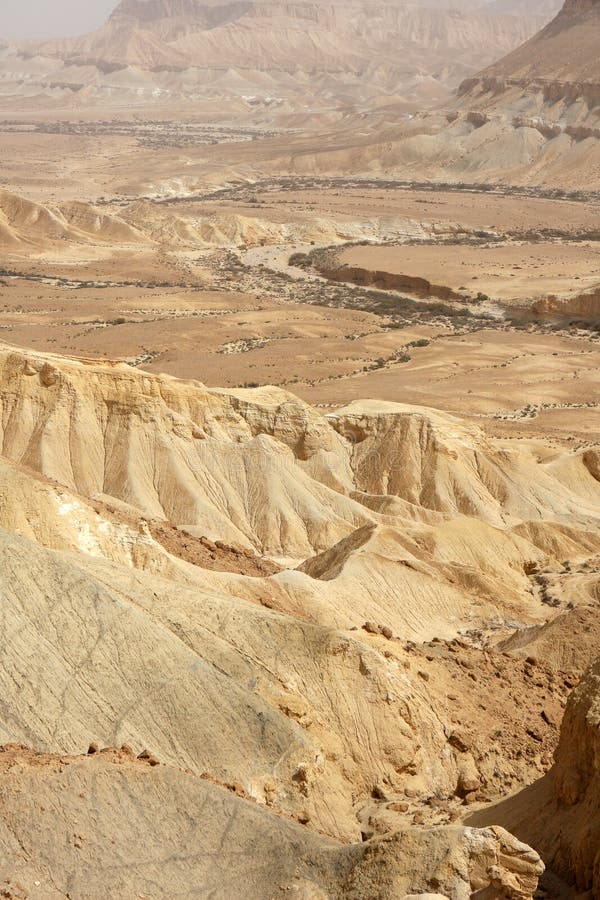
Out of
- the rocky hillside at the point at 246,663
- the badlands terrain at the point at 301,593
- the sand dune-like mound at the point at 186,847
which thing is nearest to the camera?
the sand dune-like mound at the point at 186,847

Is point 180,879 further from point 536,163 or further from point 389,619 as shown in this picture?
point 536,163

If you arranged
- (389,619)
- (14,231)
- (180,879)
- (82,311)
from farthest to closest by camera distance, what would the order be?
(14,231) → (82,311) → (389,619) → (180,879)

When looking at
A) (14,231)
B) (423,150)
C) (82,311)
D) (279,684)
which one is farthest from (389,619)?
(423,150)

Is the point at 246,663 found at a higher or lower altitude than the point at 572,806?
higher

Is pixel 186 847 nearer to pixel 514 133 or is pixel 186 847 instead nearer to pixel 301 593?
pixel 301 593

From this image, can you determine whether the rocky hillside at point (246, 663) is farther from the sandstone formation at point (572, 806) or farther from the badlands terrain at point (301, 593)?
the sandstone formation at point (572, 806)

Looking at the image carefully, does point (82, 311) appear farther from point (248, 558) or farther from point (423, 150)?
point (423, 150)

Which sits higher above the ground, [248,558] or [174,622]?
[174,622]

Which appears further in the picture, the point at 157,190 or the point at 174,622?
the point at 157,190

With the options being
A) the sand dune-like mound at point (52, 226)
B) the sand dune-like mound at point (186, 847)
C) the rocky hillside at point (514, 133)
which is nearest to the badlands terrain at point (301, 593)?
the sand dune-like mound at point (186, 847)

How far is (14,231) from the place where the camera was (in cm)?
10088

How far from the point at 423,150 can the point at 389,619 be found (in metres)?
138

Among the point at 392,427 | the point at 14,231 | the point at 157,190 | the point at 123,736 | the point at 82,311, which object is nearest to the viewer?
the point at 123,736

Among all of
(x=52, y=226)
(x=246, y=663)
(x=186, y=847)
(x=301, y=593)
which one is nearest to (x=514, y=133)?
(x=52, y=226)
